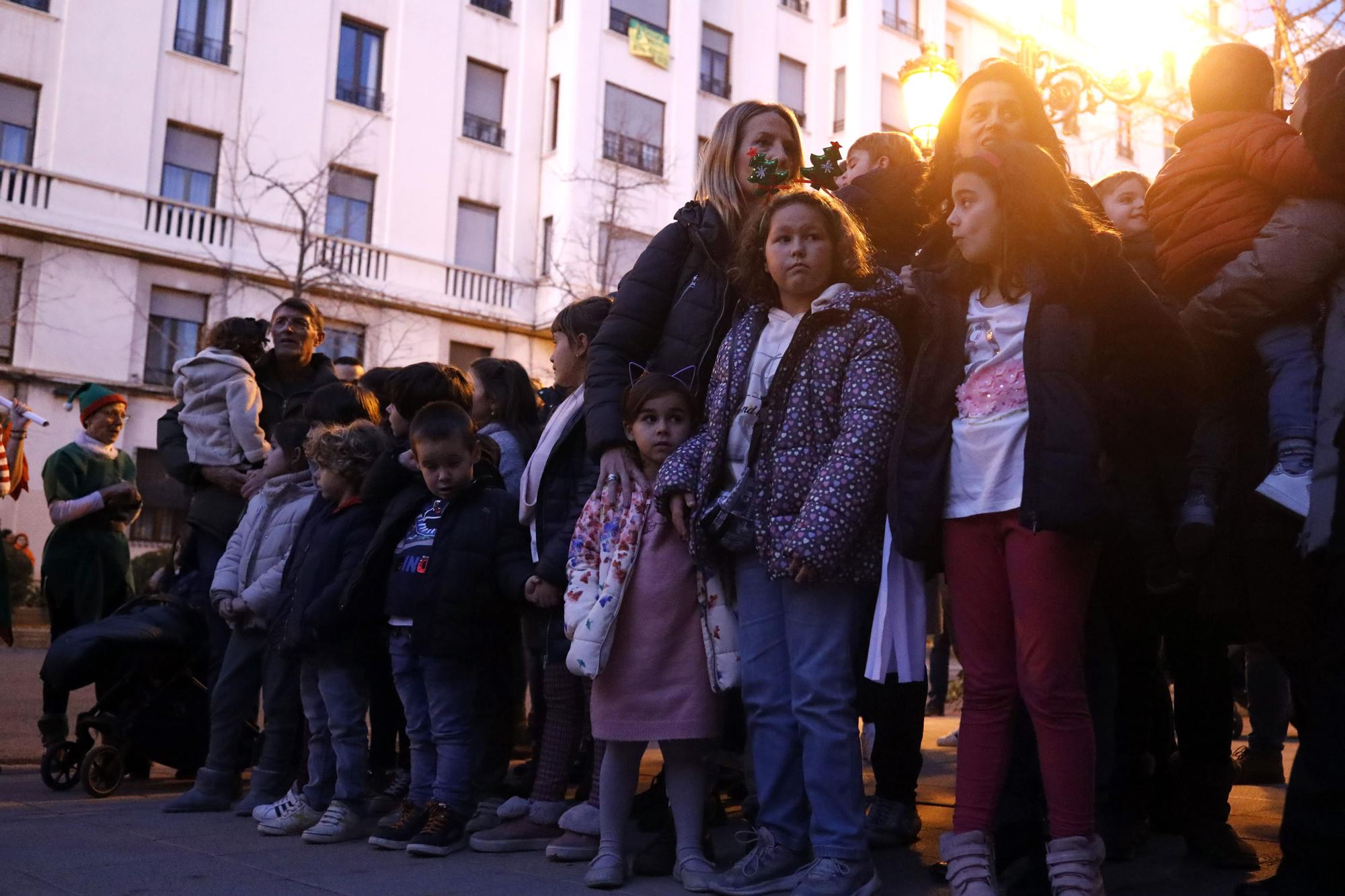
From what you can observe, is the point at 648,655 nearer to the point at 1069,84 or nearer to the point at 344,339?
the point at 1069,84

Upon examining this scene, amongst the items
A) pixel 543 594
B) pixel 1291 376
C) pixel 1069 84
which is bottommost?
pixel 543 594

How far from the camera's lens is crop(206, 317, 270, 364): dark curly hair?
6.18 metres

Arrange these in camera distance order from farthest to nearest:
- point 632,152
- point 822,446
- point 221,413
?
point 632,152
point 221,413
point 822,446

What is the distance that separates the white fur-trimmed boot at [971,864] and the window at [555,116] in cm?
2457

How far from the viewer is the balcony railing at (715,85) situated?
93.5 feet

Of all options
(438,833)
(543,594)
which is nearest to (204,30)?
(543,594)

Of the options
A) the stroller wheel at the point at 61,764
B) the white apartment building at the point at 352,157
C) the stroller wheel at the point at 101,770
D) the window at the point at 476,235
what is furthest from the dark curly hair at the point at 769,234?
the window at the point at 476,235

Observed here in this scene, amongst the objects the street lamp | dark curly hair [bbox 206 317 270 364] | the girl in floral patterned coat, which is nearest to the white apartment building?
the street lamp

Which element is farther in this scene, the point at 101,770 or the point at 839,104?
the point at 839,104

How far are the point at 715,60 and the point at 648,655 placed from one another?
2691cm

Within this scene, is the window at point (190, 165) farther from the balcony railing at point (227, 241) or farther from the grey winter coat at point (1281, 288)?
the grey winter coat at point (1281, 288)

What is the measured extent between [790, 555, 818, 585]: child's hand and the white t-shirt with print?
393mm

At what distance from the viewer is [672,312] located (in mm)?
4238

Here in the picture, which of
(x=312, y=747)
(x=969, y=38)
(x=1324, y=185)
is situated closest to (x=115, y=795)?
(x=312, y=747)
